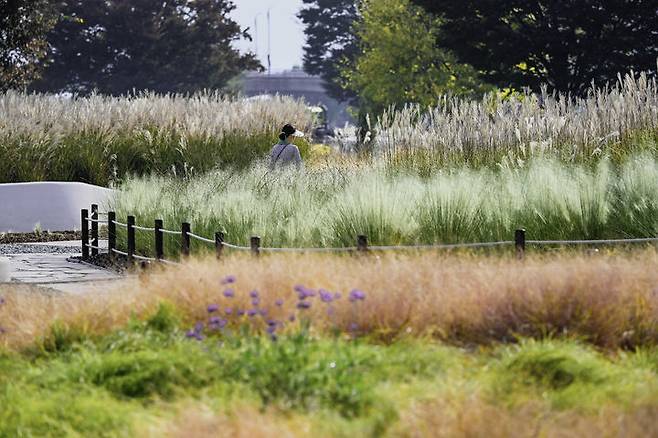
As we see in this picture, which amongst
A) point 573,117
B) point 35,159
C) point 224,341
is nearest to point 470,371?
point 224,341

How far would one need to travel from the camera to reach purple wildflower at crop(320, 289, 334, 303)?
705 centimetres

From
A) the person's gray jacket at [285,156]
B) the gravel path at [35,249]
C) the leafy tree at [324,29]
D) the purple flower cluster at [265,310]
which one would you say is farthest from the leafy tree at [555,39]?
the leafy tree at [324,29]

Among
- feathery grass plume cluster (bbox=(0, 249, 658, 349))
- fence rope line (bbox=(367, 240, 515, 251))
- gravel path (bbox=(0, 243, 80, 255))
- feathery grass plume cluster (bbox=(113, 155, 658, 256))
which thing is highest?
feathery grass plume cluster (bbox=(113, 155, 658, 256))

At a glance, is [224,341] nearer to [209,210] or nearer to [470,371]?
[470,371]

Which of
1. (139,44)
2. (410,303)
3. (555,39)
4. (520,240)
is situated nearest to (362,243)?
(520,240)

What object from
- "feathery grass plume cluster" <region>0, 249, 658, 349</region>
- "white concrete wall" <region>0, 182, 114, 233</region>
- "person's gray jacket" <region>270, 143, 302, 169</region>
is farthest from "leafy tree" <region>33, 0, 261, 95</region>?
"feathery grass plume cluster" <region>0, 249, 658, 349</region>

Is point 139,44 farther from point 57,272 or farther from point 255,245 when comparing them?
point 255,245

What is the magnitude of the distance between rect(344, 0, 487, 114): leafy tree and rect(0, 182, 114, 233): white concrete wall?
27517 millimetres

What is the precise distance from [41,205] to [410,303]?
13146 mm

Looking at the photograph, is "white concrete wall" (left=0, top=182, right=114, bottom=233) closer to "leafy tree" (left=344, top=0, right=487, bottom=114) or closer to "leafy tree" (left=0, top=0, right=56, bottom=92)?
"leafy tree" (left=0, top=0, right=56, bottom=92)

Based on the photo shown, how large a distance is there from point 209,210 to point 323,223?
204 cm

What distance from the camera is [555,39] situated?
117ft

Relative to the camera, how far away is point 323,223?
39.4ft

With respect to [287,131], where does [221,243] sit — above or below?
below
